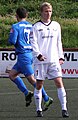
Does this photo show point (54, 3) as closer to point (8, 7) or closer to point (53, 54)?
point (8, 7)

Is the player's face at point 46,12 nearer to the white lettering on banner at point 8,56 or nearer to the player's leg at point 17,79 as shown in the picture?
the player's leg at point 17,79

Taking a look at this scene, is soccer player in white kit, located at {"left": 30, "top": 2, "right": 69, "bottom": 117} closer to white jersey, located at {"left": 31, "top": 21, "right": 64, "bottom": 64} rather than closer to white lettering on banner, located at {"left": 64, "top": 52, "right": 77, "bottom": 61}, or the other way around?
white jersey, located at {"left": 31, "top": 21, "right": 64, "bottom": 64}

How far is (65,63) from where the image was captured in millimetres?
19266

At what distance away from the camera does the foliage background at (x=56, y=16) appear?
33.6 metres

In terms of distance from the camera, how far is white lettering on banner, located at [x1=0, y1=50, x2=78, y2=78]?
1906 centimetres

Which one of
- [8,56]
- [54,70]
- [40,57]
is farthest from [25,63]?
[8,56]

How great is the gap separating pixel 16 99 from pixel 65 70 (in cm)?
758

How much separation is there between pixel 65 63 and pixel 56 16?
2275cm

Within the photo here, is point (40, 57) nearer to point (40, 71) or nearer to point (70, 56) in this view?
point (40, 71)

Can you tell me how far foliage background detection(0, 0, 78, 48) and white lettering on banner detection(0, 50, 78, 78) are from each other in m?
12.2

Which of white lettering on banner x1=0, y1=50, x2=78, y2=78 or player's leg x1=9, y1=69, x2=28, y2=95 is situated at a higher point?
player's leg x1=9, y1=69, x2=28, y2=95

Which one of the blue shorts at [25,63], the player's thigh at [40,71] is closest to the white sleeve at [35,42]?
the player's thigh at [40,71]

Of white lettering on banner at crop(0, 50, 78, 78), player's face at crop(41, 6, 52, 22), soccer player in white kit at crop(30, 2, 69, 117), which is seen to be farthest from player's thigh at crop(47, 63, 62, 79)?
white lettering on banner at crop(0, 50, 78, 78)

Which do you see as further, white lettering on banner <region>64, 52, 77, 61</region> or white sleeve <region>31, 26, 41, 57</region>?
white lettering on banner <region>64, 52, 77, 61</region>
